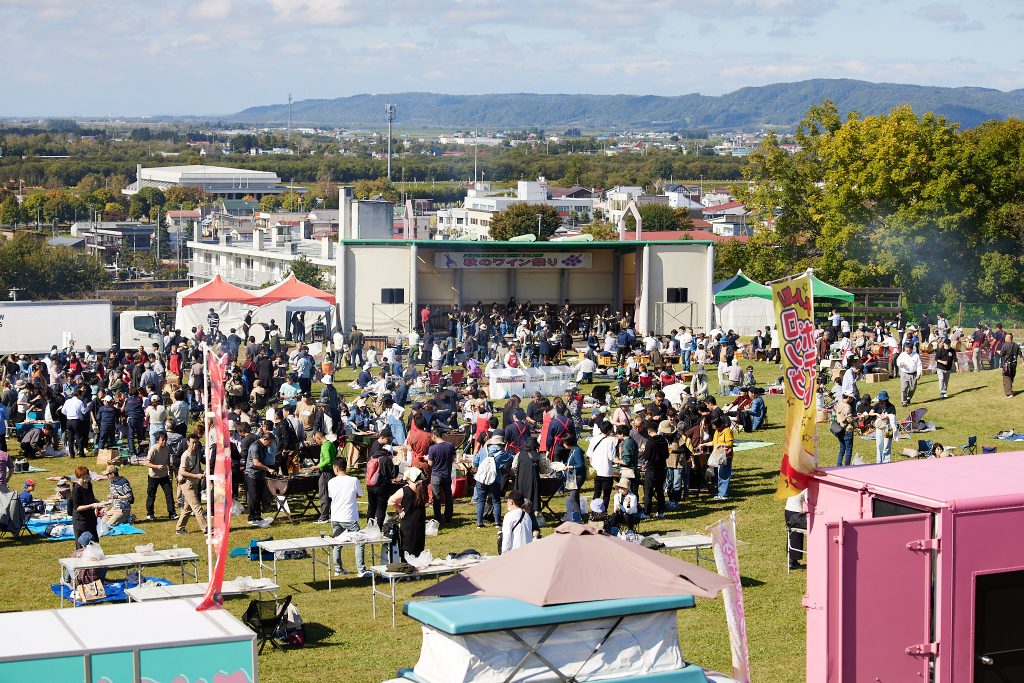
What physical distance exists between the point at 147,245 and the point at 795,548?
144 meters

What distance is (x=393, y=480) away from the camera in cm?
1530

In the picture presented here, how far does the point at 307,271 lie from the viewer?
88.0 metres

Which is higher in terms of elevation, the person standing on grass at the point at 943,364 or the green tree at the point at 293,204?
the green tree at the point at 293,204

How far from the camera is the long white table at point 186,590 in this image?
430 inches

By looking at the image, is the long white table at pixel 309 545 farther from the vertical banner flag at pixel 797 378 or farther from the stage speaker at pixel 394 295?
the stage speaker at pixel 394 295

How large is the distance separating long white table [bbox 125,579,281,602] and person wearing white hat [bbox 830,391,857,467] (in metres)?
9.07

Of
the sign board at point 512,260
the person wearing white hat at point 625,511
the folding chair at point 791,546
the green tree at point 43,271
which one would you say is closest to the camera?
the folding chair at point 791,546

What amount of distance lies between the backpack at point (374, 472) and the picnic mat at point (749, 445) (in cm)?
783

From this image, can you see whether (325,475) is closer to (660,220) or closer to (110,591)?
(110,591)

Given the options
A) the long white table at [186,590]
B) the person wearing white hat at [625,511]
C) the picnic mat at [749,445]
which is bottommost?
the picnic mat at [749,445]

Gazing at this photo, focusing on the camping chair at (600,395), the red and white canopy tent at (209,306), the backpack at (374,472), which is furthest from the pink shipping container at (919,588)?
the red and white canopy tent at (209,306)

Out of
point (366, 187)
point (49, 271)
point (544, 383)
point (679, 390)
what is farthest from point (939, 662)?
point (366, 187)

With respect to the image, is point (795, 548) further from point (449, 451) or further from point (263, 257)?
point (263, 257)

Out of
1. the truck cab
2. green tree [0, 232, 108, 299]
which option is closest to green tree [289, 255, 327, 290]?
green tree [0, 232, 108, 299]
